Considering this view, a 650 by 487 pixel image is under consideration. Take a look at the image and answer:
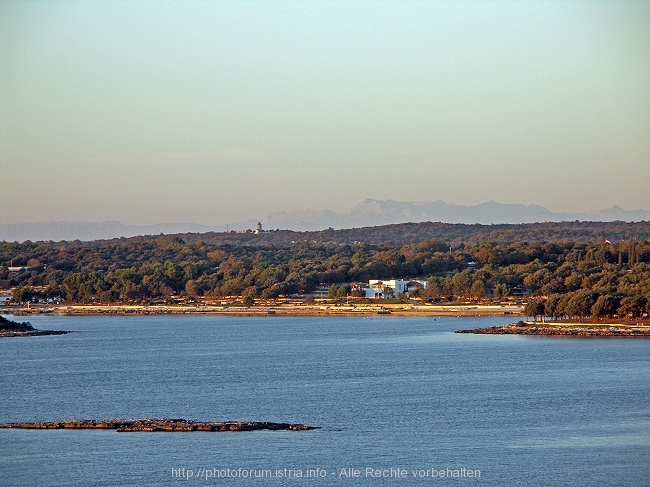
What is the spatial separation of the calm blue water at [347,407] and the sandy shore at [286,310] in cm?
1984

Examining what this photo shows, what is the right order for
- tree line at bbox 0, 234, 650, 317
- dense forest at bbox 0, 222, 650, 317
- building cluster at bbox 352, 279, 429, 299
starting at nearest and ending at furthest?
dense forest at bbox 0, 222, 650, 317
tree line at bbox 0, 234, 650, 317
building cluster at bbox 352, 279, 429, 299

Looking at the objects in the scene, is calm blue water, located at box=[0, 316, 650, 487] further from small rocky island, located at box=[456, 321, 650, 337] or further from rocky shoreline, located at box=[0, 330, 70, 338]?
rocky shoreline, located at box=[0, 330, 70, 338]

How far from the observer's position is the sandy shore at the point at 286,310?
81.9m

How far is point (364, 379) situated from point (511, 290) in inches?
2010

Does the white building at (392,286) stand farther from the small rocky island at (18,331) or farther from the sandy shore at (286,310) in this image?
the small rocky island at (18,331)

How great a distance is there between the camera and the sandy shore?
269ft

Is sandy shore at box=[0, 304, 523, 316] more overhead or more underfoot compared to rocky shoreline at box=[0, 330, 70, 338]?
more overhead

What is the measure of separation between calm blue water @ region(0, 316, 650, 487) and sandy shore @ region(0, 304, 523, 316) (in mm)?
19844

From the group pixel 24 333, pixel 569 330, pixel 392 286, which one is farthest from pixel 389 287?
pixel 569 330

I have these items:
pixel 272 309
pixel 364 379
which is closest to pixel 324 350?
pixel 364 379

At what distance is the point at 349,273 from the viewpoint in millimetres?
107562

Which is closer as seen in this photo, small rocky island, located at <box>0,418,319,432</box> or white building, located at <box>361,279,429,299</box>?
small rocky island, located at <box>0,418,319,432</box>

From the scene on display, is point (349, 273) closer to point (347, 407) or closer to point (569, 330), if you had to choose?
point (569, 330)

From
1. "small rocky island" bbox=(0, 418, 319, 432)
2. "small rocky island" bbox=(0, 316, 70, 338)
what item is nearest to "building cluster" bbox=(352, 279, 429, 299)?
"small rocky island" bbox=(0, 316, 70, 338)
